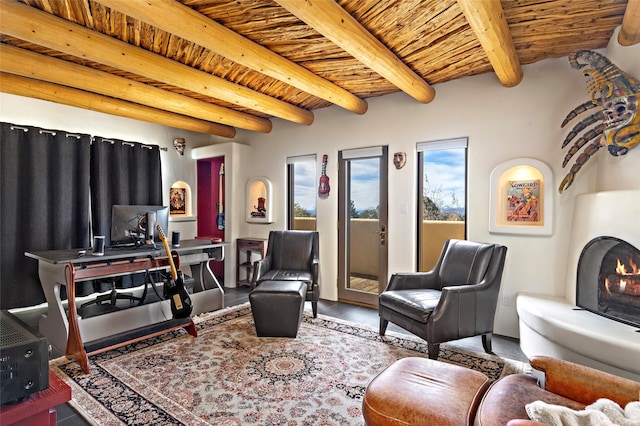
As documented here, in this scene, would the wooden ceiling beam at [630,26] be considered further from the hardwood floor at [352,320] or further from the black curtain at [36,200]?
the black curtain at [36,200]

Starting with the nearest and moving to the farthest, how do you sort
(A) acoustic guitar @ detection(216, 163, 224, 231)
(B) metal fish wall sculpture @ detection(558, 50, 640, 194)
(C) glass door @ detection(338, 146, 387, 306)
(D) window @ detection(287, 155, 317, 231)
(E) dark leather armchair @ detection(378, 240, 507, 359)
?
(B) metal fish wall sculpture @ detection(558, 50, 640, 194) < (E) dark leather armchair @ detection(378, 240, 507, 359) < (C) glass door @ detection(338, 146, 387, 306) < (D) window @ detection(287, 155, 317, 231) < (A) acoustic guitar @ detection(216, 163, 224, 231)

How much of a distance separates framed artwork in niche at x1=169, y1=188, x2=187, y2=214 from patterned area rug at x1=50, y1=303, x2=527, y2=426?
2640mm

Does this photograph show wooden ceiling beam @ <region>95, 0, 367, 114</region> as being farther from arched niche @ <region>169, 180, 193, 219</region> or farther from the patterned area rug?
arched niche @ <region>169, 180, 193, 219</region>

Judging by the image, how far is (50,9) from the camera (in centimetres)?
229

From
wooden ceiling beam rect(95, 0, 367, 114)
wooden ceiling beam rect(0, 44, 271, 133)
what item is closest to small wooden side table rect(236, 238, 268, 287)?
wooden ceiling beam rect(0, 44, 271, 133)

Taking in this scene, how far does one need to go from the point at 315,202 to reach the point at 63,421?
352 cm

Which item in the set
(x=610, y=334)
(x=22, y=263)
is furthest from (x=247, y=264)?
(x=610, y=334)

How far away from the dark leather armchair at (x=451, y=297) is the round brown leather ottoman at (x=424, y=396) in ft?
3.13

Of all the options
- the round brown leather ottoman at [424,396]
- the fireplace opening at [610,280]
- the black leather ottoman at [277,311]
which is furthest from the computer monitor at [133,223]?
the fireplace opening at [610,280]

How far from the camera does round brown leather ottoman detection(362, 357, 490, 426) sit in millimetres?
1422

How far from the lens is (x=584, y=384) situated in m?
1.50

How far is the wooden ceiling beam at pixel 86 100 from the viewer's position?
11.0ft

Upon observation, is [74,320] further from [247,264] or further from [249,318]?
[247,264]

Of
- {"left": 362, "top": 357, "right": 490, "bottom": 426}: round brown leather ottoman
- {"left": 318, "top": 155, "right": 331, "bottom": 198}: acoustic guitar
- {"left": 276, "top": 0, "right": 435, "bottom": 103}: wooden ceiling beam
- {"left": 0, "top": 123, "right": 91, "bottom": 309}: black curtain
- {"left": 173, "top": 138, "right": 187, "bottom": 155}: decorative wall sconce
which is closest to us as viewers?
{"left": 362, "top": 357, "right": 490, "bottom": 426}: round brown leather ottoman
